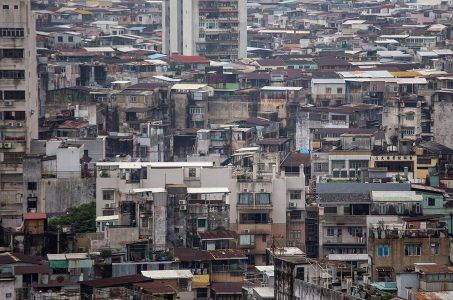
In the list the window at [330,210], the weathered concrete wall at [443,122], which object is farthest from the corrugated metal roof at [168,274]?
the weathered concrete wall at [443,122]

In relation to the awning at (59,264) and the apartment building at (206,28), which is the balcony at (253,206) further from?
the apartment building at (206,28)

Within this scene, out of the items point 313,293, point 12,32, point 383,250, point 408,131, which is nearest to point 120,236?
point 383,250

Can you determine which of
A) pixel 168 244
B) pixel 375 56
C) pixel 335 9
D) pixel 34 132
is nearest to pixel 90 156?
pixel 34 132

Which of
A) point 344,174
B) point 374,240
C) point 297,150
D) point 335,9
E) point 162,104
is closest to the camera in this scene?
point 374,240

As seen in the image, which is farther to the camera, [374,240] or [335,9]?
[335,9]

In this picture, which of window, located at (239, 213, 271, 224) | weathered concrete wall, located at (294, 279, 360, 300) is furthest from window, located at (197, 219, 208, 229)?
weathered concrete wall, located at (294, 279, 360, 300)

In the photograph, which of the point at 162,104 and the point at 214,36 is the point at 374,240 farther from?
the point at 214,36

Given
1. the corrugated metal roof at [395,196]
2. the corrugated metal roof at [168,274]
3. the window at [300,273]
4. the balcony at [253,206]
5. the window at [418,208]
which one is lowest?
the corrugated metal roof at [168,274]

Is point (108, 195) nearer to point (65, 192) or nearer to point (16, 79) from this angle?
point (65, 192)
